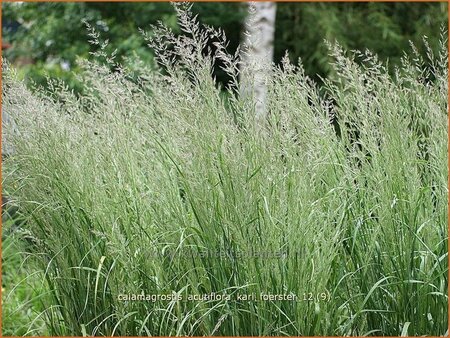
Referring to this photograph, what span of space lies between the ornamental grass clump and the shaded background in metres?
6.24

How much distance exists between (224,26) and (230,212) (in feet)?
27.4

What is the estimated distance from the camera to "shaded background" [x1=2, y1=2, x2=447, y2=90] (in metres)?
9.63

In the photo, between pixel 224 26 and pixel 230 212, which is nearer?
pixel 230 212

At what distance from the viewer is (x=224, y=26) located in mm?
10656

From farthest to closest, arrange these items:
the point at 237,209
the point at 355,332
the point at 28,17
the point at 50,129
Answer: the point at 28,17 < the point at 50,129 < the point at 355,332 < the point at 237,209

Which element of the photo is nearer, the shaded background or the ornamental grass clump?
the ornamental grass clump

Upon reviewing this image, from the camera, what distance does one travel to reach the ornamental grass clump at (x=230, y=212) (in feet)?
8.61

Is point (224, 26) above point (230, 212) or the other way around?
the other way around

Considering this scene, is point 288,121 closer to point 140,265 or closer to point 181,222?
point 181,222

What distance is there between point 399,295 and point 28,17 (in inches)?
353

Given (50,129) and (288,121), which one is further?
(50,129)

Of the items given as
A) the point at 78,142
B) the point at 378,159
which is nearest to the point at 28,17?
the point at 78,142

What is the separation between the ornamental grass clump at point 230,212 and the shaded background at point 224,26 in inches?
246

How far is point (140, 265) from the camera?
2859 millimetres
